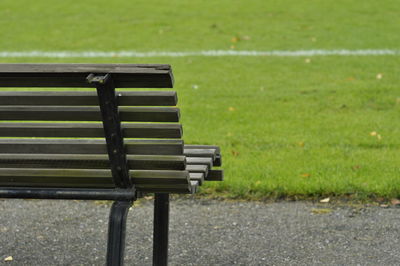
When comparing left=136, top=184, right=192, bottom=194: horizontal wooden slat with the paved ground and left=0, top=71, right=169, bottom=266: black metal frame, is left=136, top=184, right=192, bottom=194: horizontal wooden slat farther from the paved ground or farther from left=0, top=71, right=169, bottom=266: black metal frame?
the paved ground

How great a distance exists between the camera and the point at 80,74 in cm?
294

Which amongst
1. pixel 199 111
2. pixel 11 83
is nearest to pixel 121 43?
pixel 199 111

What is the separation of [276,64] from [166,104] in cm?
775

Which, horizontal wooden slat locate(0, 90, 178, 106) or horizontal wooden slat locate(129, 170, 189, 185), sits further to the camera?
horizontal wooden slat locate(129, 170, 189, 185)

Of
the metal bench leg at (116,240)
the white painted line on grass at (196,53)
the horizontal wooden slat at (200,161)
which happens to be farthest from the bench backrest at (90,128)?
the white painted line on grass at (196,53)

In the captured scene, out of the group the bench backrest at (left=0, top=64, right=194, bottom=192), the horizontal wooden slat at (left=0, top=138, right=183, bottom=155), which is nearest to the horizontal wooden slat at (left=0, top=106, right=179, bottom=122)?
the bench backrest at (left=0, top=64, right=194, bottom=192)

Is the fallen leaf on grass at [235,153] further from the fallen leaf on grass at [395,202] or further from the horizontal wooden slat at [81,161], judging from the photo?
the horizontal wooden slat at [81,161]

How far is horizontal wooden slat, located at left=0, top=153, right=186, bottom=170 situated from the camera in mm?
3199

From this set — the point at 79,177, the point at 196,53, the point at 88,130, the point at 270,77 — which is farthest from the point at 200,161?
the point at 196,53

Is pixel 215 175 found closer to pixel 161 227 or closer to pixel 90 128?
pixel 161 227

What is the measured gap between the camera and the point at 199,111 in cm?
800

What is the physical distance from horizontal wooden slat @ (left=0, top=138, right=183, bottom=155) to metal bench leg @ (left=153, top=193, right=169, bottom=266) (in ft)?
1.97

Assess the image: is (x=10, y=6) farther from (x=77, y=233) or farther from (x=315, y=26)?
(x=77, y=233)

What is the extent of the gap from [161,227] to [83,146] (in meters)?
0.75
